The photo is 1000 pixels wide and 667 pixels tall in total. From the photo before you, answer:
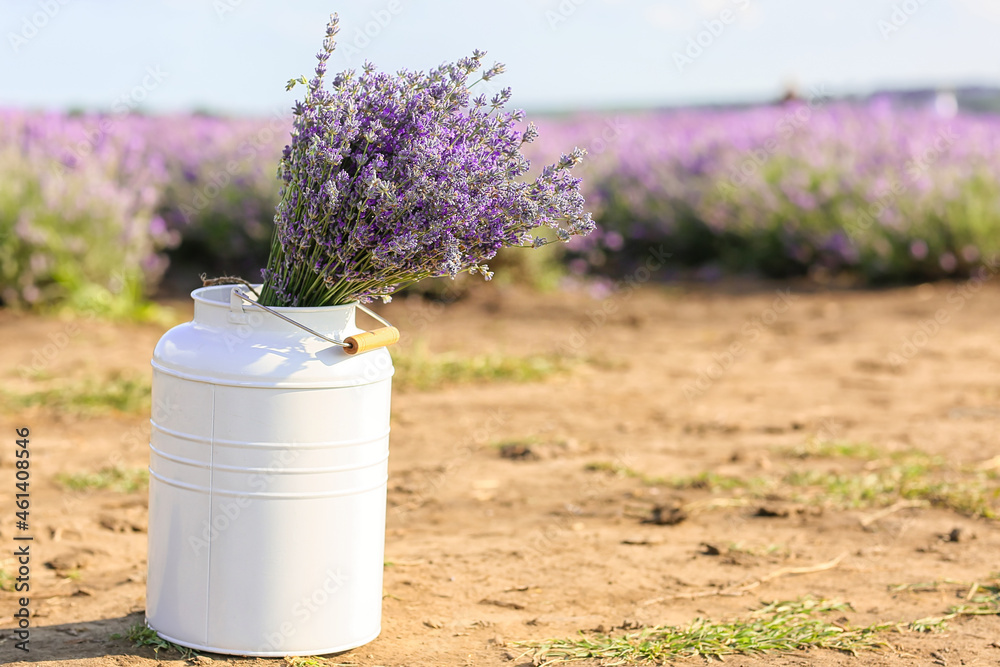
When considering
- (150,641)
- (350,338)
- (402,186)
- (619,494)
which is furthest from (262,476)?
(619,494)

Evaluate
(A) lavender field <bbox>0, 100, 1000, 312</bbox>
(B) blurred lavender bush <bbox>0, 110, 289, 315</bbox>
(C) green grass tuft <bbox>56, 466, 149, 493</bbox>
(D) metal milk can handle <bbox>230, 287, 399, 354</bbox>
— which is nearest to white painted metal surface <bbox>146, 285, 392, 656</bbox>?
(D) metal milk can handle <bbox>230, 287, 399, 354</bbox>

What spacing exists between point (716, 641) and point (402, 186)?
4.74 feet

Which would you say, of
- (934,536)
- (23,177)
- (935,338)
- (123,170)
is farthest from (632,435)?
(123,170)

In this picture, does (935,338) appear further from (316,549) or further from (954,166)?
(316,549)

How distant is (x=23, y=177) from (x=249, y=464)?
252 inches

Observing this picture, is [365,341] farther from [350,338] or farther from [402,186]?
[402,186]

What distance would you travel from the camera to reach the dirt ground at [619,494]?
3.06 meters

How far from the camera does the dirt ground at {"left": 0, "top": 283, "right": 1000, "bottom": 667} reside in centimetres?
306

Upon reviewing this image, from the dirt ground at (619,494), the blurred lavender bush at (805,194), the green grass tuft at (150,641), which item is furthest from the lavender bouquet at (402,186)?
the blurred lavender bush at (805,194)

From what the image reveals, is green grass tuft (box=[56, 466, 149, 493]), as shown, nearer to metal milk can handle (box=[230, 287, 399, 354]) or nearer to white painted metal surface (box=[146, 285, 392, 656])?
white painted metal surface (box=[146, 285, 392, 656])

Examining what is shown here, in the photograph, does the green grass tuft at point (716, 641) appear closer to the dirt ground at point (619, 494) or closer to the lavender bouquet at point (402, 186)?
the dirt ground at point (619, 494)

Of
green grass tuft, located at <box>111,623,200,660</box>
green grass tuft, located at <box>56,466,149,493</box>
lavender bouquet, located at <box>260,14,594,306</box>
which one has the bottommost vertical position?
green grass tuft, located at <box>56,466,149,493</box>

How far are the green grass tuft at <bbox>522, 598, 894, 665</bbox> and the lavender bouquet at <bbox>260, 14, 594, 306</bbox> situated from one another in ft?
3.34

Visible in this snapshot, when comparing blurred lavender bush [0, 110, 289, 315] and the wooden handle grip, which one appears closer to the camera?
the wooden handle grip
